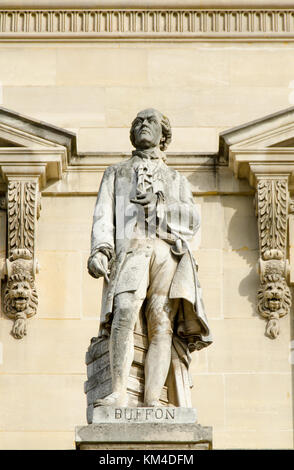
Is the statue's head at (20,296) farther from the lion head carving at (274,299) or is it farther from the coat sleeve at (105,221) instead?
the coat sleeve at (105,221)

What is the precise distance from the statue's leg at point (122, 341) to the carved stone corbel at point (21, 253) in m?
3.14

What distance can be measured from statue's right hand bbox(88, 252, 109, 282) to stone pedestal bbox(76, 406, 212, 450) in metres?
1.21

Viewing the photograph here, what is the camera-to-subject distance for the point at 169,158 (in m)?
19.5

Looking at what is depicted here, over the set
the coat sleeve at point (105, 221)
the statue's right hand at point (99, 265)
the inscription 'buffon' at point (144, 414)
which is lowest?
the inscription 'buffon' at point (144, 414)

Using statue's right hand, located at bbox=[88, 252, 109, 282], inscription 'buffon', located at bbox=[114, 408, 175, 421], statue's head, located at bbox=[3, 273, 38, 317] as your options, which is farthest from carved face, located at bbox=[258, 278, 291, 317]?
inscription 'buffon', located at bbox=[114, 408, 175, 421]

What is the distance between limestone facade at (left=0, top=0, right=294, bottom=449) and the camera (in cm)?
1862

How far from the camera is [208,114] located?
65.6 feet

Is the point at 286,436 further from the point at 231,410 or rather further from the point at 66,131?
the point at 66,131

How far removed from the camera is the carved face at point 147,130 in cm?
1680

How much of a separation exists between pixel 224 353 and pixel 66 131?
2.61 metres

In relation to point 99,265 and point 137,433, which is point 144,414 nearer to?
point 137,433

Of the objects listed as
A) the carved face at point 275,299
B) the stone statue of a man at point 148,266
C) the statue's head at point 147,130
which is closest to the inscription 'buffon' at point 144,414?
the stone statue of a man at point 148,266

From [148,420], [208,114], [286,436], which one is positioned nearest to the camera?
[148,420]

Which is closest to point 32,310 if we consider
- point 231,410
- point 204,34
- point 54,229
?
point 54,229
